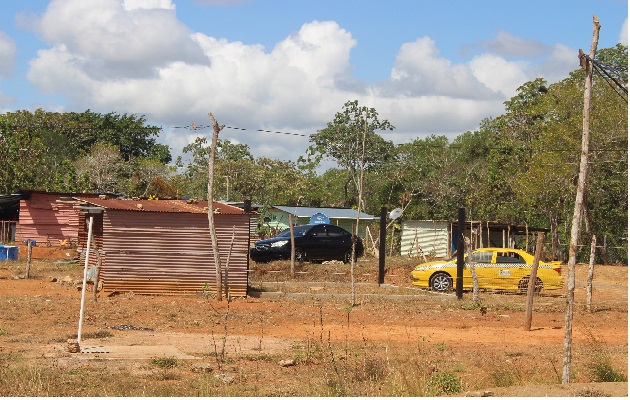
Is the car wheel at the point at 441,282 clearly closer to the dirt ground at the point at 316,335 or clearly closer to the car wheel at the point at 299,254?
the dirt ground at the point at 316,335

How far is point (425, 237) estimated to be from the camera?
147 feet

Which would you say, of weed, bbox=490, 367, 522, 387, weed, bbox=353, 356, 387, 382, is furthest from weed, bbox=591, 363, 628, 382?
weed, bbox=353, 356, 387, 382

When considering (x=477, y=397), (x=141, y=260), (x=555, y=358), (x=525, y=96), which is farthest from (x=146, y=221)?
(x=525, y=96)

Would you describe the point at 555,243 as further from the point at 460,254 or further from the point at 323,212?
the point at 460,254

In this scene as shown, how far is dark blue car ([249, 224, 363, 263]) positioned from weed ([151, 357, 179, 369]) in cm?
2064

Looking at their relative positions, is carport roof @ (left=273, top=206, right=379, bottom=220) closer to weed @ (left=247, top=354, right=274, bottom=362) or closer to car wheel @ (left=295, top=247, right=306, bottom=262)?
car wheel @ (left=295, top=247, right=306, bottom=262)

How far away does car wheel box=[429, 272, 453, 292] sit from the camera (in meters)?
27.6

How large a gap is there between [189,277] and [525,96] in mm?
30163

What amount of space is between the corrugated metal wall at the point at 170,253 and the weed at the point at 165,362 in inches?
421

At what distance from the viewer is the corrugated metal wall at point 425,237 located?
4409cm

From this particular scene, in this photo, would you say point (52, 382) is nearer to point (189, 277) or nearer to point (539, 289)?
point (189, 277)

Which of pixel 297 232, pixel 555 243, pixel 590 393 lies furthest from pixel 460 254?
pixel 555 243

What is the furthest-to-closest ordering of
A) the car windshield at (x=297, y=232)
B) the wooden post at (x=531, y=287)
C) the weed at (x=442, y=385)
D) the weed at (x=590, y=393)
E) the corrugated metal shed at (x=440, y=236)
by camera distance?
the corrugated metal shed at (x=440, y=236) → the car windshield at (x=297, y=232) → the wooden post at (x=531, y=287) → the weed at (x=442, y=385) → the weed at (x=590, y=393)

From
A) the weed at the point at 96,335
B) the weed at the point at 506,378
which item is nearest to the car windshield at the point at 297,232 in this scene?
the weed at the point at 96,335
